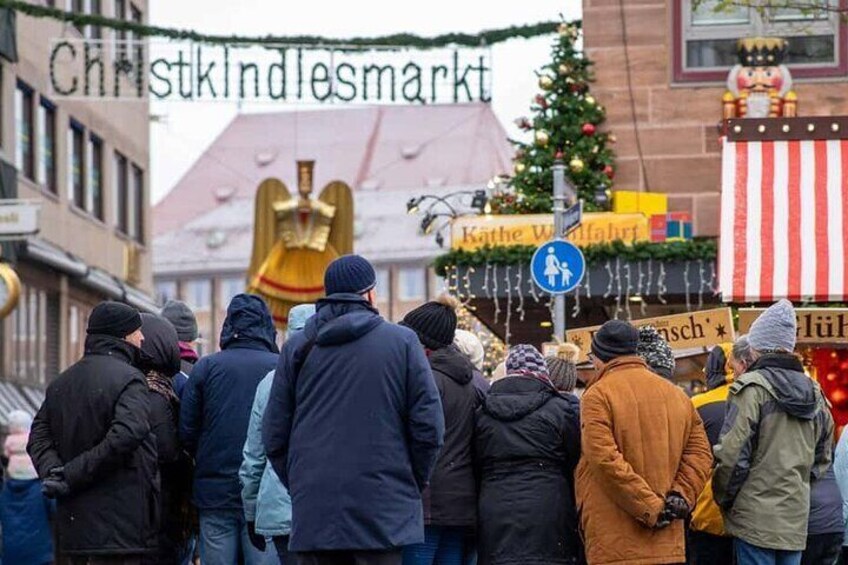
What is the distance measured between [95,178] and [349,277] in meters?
39.7

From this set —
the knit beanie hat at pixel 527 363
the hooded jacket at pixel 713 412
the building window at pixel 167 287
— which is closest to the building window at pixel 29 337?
the hooded jacket at pixel 713 412

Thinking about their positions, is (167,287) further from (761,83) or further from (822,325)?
(822,325)

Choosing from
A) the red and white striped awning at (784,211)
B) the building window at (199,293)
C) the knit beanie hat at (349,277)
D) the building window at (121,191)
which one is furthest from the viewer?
the building window at (199,293)

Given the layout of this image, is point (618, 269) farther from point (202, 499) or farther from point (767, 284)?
point (202, 499)

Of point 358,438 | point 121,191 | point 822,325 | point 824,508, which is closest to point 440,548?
point 824,508

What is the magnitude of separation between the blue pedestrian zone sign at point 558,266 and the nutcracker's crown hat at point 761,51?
4688mm

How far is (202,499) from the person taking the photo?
12.4 metres

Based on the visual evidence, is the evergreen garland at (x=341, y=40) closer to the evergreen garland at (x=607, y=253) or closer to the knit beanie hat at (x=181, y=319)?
the evergreen garland at (x=607, y=253)

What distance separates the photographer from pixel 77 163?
47.4 meters

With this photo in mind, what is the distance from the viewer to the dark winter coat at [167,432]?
12609 millimetres

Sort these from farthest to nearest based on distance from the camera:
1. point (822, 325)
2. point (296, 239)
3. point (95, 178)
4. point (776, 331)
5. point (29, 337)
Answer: point (95, 178)
point (296, 239)
point (29, 337)
point (822, 325)
point (776, 331)

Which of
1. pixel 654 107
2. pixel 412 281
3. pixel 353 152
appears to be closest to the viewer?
pixel 654 107

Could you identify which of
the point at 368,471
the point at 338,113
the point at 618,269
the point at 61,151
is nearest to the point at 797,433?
the point at 368,471

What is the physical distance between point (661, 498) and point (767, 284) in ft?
33.1
